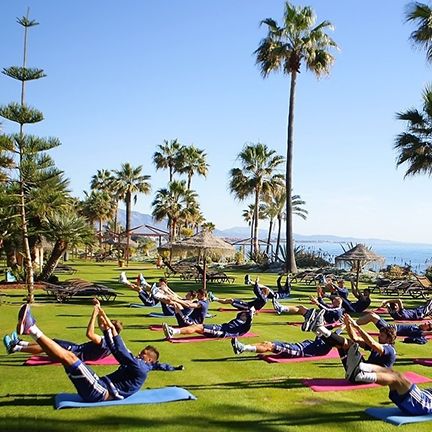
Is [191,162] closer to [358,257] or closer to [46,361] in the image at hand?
[358,257]

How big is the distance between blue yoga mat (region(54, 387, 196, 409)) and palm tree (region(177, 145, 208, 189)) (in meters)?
40.7

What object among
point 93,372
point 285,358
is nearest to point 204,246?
point 285,358

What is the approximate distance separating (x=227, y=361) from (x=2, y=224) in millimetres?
11978

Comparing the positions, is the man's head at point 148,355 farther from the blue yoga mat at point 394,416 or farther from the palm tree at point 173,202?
the palm tree at point 173,202

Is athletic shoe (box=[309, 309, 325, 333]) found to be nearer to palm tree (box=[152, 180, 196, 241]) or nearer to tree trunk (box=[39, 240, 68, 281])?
tree trunk (box=[39, 240, 68, 281])

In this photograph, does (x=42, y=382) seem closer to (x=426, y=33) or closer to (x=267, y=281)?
(x=267, y=281)

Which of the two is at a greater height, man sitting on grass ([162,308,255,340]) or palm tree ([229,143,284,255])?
palm tree ([229,143,284,255])

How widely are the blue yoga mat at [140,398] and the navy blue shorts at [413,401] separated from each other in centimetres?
251

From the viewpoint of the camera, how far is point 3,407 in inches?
252

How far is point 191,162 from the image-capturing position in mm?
47656

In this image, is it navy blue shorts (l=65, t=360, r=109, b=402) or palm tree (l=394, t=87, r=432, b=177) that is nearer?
navy blue shorts (l=65, t=360, r=109, b=402)

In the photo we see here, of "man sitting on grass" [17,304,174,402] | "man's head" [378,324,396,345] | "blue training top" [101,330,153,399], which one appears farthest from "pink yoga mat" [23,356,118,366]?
"man's head" [378,324,396,345]

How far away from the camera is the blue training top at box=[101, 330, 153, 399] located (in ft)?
21.2

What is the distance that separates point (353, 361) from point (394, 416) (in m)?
0.91
